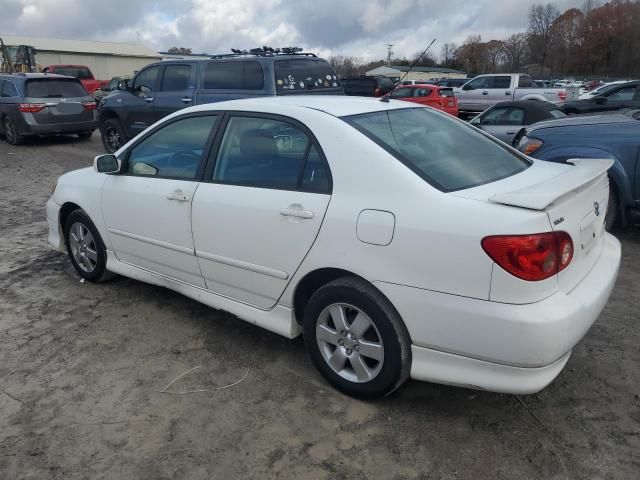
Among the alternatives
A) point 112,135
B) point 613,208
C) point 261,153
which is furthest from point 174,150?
point 112,135

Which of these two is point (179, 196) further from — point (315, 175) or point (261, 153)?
point (315, 175)

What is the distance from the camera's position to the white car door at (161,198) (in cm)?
362

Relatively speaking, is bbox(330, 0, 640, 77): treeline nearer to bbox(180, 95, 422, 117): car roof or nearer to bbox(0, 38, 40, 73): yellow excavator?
bbox(0, 38, 40, 73): yellow excavator

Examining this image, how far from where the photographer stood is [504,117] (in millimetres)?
9633

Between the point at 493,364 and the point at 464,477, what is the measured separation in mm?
516

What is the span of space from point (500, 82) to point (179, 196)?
20051 mm

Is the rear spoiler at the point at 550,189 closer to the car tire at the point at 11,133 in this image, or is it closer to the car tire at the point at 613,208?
the car tire at the point at 613,208

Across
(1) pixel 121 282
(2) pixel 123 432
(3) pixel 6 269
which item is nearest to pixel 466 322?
(2) pixel 123 432

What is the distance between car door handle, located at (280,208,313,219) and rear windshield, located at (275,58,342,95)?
567 cm

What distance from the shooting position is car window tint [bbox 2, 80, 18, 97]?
1240 cm

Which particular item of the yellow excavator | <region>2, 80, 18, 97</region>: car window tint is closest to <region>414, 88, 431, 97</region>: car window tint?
<region>2, 80, 18, 97</region>: car window tint

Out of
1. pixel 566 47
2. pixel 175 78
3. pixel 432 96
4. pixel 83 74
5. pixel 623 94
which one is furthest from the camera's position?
pixel 566 47

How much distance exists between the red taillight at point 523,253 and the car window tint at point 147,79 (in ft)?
29.4

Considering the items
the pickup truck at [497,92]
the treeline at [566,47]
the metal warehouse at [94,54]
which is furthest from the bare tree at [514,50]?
the pickup truck at [497,92]
